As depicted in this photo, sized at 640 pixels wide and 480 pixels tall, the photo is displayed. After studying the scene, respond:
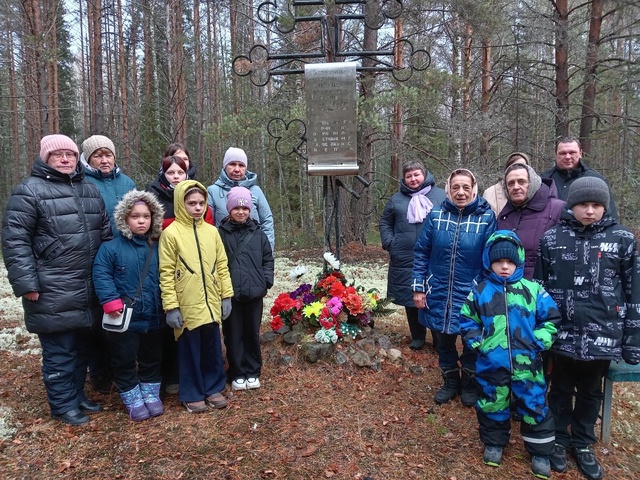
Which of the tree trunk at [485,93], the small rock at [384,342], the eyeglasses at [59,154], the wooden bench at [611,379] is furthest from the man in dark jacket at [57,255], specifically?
the tree trunk at [485,93]

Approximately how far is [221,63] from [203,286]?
678 inches

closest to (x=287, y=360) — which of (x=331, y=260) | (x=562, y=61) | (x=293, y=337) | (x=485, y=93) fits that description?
(x=293, y=337)

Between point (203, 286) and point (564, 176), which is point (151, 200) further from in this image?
point (564, 176)

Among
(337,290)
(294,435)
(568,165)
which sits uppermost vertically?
(568,165)

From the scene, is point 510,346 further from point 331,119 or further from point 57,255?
point 57,255

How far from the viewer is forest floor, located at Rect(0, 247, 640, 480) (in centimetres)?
270

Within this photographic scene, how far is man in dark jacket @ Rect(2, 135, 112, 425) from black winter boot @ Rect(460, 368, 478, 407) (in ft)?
9.40

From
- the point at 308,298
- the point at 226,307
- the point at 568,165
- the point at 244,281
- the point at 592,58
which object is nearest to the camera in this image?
the point at 226,307

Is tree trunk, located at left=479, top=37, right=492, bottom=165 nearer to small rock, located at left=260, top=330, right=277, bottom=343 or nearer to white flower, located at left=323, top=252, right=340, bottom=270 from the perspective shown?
white flower, located at left=323, top=252, right=340, bottom=270

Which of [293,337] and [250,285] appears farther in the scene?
[293,337]

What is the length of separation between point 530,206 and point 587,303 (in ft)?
2.83

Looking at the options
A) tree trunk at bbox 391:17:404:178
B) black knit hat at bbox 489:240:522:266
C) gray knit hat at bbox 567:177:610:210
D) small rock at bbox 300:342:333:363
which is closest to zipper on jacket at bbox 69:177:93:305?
small rock at bbox 300:342:333:363

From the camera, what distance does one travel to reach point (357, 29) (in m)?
11.7

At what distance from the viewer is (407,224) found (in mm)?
4254
